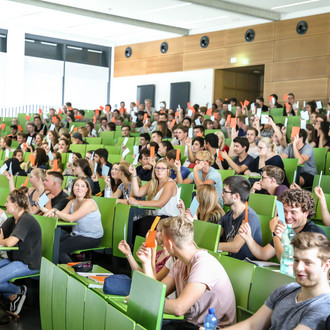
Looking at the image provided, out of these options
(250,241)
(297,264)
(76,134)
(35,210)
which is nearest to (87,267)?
(250,241)

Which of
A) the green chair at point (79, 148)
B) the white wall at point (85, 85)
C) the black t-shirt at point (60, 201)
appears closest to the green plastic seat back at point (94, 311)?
the black t-shirt at point (60, 201)

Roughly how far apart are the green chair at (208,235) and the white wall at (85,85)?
16242 mm

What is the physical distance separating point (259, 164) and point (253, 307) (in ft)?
12.5

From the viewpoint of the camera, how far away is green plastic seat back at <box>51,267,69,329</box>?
121 inches

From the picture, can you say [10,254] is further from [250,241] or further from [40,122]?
[40,122]

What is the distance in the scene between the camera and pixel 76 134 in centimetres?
965

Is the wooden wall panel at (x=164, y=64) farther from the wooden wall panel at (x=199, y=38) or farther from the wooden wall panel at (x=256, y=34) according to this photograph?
the wooden wall panel at (x=256, y=34)

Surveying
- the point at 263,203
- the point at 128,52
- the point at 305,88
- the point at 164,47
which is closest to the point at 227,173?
the point at 263,203

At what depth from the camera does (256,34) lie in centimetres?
1480

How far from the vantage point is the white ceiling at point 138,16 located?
13203 millimetres

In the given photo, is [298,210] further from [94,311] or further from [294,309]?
[94,311]

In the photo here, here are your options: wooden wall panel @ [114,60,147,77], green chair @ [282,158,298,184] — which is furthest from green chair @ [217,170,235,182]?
wooden wall panel @ [114,60,147,77]

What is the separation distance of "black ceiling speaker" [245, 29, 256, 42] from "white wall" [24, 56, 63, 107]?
7.14 metres

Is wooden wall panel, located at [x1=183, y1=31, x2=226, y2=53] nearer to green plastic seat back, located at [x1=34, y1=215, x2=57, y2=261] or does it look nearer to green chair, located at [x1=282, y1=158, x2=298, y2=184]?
green chair, located at [x1=282, y1=158, x2=298, y2=184]
